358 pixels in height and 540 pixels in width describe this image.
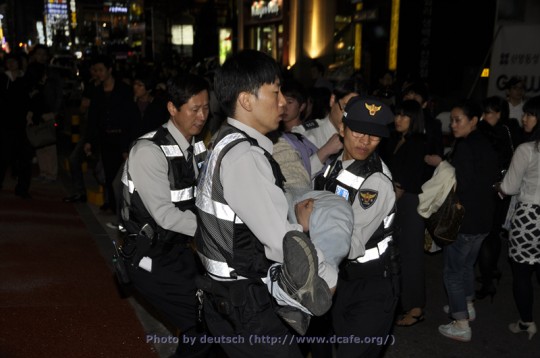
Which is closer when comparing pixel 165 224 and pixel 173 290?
pixel 165 224

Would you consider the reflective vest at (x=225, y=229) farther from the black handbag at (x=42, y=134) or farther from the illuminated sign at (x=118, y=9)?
the illuminated sign at (x=118, y=9)

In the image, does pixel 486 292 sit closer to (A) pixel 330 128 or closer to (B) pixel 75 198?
(A) pixel 330 128

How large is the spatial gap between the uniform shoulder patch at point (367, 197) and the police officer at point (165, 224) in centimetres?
102

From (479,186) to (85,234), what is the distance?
4.83 meters

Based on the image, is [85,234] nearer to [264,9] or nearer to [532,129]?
[532,129]

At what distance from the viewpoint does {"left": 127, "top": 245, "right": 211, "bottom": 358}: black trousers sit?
129 inches

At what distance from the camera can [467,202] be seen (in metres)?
4.28

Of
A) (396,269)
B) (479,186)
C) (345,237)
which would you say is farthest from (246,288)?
(479,186)

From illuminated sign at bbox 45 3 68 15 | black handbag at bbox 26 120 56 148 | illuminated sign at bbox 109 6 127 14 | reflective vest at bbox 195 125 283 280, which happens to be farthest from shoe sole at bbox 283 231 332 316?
illuminated sign at bbox 45 3 68 15

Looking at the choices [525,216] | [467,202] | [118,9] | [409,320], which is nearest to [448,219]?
[467,202]

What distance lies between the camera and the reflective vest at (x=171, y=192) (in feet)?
10.8

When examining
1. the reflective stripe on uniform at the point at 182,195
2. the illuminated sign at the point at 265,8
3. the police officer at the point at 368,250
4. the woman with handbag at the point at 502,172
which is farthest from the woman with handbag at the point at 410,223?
the illuminated sign at the point at 265,8

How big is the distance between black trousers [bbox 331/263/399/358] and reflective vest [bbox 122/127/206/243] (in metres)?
1.08

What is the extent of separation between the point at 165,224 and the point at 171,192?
0.74 feet
